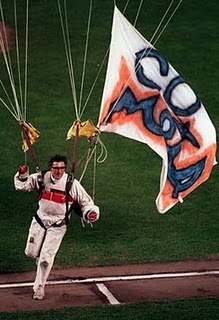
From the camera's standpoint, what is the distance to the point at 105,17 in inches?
1282

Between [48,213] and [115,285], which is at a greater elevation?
[48,213]

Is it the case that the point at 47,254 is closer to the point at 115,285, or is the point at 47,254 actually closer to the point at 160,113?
the point at 115,285

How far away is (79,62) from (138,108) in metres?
12.1

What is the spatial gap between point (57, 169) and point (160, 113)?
1.52 metres

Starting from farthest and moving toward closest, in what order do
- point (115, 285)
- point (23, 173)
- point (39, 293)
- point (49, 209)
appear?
point (115, 285) → point (39, 293) → point (49, 209) → point (23, 173)

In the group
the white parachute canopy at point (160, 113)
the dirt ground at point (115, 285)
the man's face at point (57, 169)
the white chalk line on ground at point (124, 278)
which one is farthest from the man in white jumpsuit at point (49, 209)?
the white parachute canopy at point (160, 113)

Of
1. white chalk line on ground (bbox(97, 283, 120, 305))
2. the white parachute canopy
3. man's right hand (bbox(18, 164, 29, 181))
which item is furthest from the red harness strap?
white chalk line on ground (bbox(97, 283, 120, 305))

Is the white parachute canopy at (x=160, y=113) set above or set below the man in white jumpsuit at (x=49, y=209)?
above

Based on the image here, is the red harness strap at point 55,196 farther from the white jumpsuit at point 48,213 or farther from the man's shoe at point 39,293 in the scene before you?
the man's shoe at point 39,293

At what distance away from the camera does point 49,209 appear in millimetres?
17859

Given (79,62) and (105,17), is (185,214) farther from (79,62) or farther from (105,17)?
(105,17)

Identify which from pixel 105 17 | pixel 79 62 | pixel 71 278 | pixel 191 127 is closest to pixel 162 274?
pixel 71 278

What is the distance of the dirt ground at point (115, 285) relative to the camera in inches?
713

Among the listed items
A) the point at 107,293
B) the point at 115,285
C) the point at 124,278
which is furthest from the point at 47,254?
the point at 124,278
